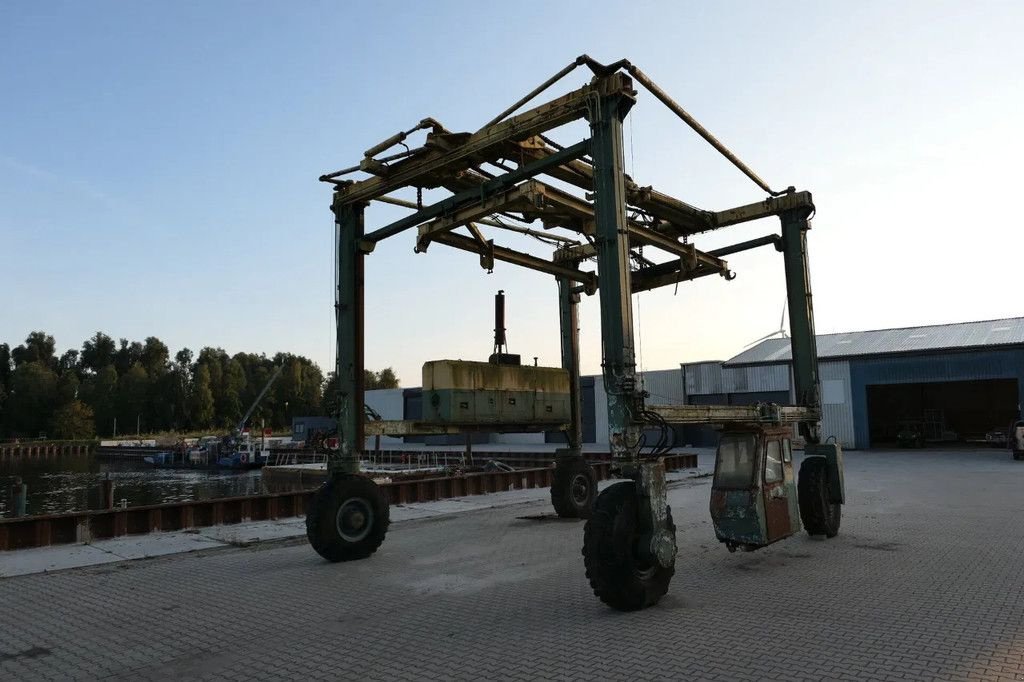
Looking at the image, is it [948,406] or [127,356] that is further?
[127,356]

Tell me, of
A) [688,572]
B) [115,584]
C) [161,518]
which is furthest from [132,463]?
[688,572]

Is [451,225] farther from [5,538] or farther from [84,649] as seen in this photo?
[5,538]

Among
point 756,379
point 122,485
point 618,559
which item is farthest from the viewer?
point 122,485

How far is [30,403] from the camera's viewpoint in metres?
118

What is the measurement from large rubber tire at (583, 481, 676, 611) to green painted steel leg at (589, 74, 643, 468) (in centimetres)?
73

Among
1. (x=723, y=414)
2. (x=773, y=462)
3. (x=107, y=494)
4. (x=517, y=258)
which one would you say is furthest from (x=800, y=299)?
(x=107, y=494)

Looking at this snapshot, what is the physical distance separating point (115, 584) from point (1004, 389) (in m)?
58.5

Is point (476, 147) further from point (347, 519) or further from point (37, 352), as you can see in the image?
point (37, 352)

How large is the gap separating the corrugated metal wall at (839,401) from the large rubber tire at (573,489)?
30.0 metres

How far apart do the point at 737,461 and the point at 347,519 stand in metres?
7.12

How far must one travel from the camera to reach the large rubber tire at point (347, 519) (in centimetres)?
1224

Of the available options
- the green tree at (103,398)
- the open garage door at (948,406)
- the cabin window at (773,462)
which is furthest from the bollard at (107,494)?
the green tree at (103,398)

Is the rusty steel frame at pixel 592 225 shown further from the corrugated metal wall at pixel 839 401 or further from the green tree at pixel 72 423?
the green tree at pixel 72 423

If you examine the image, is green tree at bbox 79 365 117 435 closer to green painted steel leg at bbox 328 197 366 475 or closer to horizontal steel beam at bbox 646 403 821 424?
green painted steel leg at bbox 328 197 366 475
